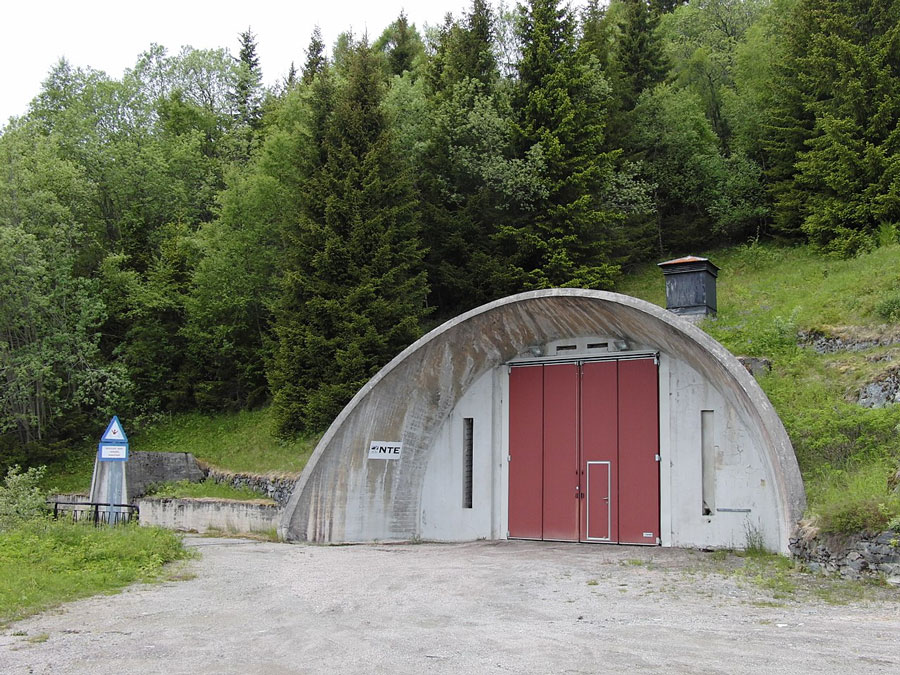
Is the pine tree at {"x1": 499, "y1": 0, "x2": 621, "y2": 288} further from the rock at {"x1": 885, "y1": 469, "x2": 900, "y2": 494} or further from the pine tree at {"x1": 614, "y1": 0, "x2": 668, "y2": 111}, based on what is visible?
the rock at {"x1": 885, "y1": 469, "x2": 900, "y2": 494}

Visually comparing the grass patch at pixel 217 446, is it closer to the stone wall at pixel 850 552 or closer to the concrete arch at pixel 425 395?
the concrete arch at pixel 425 395

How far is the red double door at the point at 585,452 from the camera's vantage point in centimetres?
1306

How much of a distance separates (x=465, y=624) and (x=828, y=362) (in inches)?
384

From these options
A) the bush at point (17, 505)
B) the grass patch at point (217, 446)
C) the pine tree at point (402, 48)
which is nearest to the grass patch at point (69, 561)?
the bush at point (17, 505)

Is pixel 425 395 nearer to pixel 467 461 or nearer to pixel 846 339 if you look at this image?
pixel 467 461

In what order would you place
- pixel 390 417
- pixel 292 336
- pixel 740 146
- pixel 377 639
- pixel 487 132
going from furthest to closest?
pixel 740 146 < pixel 487 132 < pixel 292 336 < pixel 390 417 < pixel 377 639

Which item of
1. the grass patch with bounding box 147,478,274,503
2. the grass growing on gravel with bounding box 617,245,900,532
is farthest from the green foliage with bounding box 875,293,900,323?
the grass patch with bounding box 147,478,274,503

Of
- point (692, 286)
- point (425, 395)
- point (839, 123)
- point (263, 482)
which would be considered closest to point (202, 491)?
point (263, 482)

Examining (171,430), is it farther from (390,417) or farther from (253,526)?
(390,417)

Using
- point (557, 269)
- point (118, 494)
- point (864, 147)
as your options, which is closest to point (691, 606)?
point (118, 494)

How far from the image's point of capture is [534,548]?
41.7 feet

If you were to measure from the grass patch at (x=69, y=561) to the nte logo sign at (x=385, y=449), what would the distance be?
3452 millimetres

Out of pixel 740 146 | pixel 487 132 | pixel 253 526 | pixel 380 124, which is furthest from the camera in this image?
pixel 740 146

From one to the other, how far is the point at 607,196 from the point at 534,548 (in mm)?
14945
